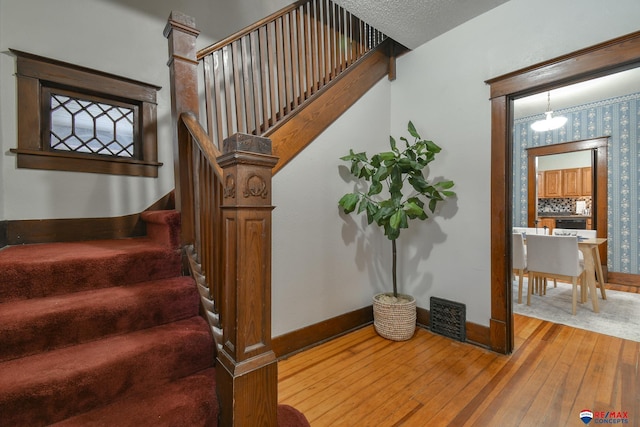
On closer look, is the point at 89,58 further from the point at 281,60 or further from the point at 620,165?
the point at 620,165

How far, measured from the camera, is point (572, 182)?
703 cm

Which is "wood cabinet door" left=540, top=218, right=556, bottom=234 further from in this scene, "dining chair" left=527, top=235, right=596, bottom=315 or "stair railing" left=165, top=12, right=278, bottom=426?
"stair railing" left=165, top=12, right=278, bottom=426

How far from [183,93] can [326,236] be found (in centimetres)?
151

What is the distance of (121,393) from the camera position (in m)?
1.21

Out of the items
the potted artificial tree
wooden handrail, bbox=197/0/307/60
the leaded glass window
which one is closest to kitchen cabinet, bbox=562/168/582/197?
the potted artificial tree

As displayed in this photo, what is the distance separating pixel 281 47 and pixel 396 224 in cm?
172

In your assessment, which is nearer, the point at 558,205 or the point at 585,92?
the point at 585,92

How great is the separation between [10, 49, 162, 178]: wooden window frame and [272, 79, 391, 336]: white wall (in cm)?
133

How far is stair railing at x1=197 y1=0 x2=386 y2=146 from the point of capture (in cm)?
207

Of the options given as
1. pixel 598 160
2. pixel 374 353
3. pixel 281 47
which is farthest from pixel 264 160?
pixel 598 160

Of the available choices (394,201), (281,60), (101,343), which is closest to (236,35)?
(281,60)

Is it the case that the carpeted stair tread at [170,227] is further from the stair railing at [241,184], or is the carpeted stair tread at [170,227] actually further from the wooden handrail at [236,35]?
the wooden handrail at [236,35]

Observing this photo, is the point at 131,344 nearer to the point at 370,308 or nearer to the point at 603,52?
the point at 370,308

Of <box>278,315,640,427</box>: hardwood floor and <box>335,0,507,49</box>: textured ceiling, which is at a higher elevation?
<box>335,0,507,49</box>: textured ceiling
